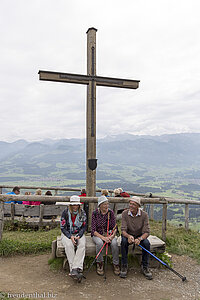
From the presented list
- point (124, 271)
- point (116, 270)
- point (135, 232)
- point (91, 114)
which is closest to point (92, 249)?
point (116, 270)

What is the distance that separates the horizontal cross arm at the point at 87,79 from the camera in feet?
19.3

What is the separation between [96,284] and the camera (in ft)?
13.2

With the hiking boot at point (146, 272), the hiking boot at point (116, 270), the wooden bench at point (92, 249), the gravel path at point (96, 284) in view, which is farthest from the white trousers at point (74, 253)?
the hiking boot at point (146, 272)

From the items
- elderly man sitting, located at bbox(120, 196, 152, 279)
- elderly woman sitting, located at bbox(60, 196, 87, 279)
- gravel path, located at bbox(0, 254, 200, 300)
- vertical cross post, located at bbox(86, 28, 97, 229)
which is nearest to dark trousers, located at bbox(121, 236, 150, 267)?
elderly man sitting, located at bbox(120, 196, 152, 279)

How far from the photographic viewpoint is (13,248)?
17.1 feet

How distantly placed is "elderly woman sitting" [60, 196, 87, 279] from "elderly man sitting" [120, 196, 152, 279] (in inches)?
30.2

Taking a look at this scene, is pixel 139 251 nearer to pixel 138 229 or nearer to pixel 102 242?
pixel 138 229

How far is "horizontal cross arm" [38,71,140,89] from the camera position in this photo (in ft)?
19.3

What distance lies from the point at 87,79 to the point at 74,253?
4.05 m

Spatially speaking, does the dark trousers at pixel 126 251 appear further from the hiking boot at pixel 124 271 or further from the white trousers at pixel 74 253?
the white trousers at pixel 74 253

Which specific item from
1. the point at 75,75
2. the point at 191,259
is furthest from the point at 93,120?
the point at 191,259

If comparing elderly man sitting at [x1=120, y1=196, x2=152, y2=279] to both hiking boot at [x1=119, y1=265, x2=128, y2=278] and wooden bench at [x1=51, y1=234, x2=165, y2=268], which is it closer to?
hiking boot at [x1=119, y1=265, x2=128, y2=278]

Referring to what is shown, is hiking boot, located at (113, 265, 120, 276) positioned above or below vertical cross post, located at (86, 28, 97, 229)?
below

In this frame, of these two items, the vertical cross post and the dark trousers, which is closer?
the dark trousers
